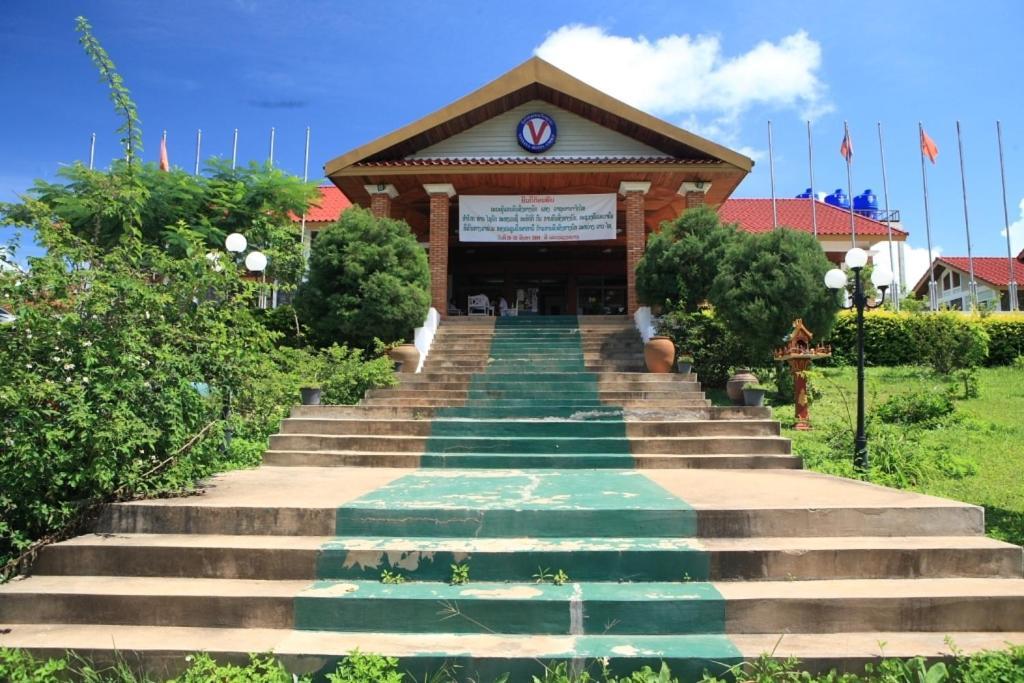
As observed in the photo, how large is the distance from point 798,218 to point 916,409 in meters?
15.2

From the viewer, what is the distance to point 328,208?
73.7 ft

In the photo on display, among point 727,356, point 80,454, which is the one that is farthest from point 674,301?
point 80,454

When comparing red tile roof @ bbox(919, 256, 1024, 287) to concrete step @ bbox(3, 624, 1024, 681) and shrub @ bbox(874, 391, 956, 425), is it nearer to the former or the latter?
shrub @ bbox(874, 391, 956, 425)

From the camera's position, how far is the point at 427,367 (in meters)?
11.3

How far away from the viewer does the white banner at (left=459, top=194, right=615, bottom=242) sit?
1417 cm

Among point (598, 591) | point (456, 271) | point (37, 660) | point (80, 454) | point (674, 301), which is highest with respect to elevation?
point (456, 271)

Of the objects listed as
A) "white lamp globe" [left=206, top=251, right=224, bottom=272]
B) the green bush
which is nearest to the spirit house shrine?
the green bush

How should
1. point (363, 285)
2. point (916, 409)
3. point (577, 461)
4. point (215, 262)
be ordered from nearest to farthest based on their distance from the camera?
point (215, 262), point (577, 461), point (916, 409), point (363, 285)

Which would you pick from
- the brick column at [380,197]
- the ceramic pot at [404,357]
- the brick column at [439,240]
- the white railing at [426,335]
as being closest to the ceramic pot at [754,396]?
the ceramic pot at [404,357]

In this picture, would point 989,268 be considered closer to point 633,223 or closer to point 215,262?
point 633,223

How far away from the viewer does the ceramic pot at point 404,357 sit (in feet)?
34.4

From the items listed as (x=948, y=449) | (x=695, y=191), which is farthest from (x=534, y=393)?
(x=695, y=191)

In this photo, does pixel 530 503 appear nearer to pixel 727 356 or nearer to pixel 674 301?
pixel 727 356

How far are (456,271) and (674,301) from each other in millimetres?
9739
